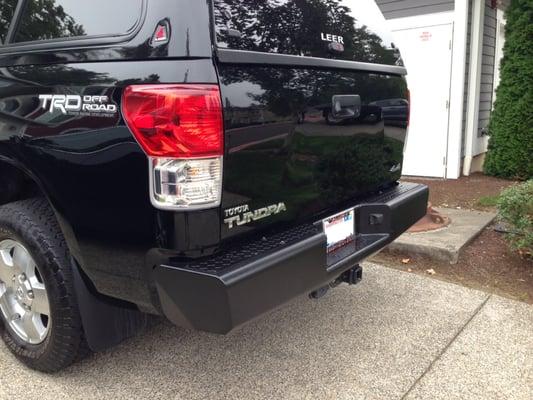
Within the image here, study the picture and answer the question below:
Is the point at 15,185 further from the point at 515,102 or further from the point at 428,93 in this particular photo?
the point at 515,102

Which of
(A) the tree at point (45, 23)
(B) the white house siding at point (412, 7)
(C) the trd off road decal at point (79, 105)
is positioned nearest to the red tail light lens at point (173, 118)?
(C) the trd off road decal at point (79, 105)

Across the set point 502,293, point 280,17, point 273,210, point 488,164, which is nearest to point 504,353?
point 502,293

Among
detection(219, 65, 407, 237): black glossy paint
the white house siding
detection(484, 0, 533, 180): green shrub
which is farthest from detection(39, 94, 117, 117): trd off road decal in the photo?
detection(484, 0, 533, 180): green shrub

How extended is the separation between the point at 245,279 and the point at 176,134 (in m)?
0.60

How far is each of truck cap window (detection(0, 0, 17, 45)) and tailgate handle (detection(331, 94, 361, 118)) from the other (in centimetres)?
168

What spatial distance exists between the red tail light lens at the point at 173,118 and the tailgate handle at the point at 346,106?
2.68ft

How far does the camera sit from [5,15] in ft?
8.55

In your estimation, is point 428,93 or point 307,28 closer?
point 307,28

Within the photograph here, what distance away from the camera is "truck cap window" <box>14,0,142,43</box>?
207 centimetres

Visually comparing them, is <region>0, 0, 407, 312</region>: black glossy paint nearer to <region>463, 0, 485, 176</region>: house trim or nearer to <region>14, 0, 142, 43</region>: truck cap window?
<region>14, 0, 142, 43</region>: truck cap window

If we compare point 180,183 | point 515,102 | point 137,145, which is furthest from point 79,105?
point 515,102

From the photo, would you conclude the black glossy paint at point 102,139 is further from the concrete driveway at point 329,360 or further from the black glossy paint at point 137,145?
the concrete driveway at point 329,360

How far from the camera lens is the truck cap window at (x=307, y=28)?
2072 mm

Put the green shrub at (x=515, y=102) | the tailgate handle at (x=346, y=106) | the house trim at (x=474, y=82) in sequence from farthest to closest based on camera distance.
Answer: the house trim at (x=474, y=82), the green shrub at (x=515, y=102), the tailgate handle at (x=346, y=106)
